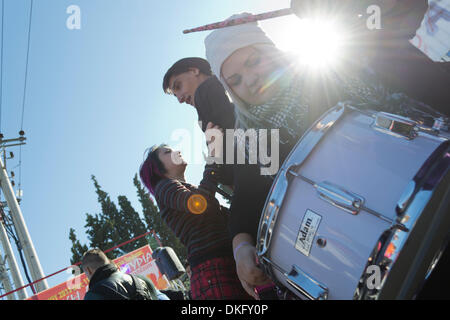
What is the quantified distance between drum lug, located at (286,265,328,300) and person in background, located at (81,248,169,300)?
231 cm

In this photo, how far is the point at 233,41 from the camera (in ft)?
5.88

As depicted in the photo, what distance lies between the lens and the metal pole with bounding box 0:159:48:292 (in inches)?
299

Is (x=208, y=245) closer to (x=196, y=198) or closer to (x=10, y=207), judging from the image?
(x=196, y=198)

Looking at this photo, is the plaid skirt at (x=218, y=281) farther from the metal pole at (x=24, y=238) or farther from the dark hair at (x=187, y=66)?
the metal pole at (x=24, y=238)

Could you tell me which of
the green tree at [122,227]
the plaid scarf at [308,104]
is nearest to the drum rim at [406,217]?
the plaid scarf at [308,104]

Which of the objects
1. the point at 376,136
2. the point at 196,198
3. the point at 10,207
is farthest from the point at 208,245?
the point at 10,207

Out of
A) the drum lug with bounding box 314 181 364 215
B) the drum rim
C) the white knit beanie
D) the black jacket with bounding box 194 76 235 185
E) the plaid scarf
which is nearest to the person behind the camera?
the drum rim

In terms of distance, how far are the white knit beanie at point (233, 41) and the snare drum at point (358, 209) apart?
0.71m

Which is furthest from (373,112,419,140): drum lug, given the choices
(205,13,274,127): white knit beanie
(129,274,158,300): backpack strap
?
(129,274,158,300): backpack strap

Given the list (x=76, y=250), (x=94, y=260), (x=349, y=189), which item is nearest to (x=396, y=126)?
(x=349, y=189)

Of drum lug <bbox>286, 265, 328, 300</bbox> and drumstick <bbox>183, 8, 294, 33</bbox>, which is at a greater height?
drumstick <bbox>183, 8, 294, 33</bbox>

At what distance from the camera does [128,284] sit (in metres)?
3.22

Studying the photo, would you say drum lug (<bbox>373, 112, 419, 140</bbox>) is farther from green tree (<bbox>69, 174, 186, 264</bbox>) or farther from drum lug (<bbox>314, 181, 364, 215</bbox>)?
green tree (<bbox>69, 174, 186, 264</bbox>)

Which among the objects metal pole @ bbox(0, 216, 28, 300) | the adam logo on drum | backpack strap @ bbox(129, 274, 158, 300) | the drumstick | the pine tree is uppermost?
the drumstick
